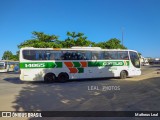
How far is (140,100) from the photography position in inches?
386

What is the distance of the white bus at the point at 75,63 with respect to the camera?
18.4m

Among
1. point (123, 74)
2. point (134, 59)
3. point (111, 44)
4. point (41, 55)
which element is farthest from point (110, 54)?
point (111, 44)

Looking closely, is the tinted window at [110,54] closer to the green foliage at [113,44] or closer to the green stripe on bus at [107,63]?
the green stripe on bus at [107,63]

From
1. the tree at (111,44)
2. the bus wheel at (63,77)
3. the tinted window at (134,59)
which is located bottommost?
the bus wheel at (63,77)

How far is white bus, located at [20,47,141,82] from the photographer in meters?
18.4

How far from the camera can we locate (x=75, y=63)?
19.8 metres

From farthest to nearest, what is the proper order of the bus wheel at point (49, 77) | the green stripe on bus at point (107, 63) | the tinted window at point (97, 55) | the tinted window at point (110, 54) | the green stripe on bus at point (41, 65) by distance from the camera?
the tinted window at point (110, 54) < the tinted window at point (97, 55) < the green stripe on bus at point (107, 63) < the bus wheel at point (49, 77) < the green stripe on bus at point (41, 65)

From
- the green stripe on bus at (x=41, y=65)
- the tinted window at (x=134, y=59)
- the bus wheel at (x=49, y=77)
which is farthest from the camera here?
the tinted window at (x=134, y=59)

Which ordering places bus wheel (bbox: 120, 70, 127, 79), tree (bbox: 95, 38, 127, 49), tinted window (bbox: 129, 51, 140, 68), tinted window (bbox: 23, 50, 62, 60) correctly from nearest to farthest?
tinted window (bbox: 23, 50, 62, 60) < bus wheel (bbox: 120, 70, 127, 79) < tinted window (bbox: 129, 51, 140, 68) < tree (bbox: 95, 38, 127, 49)

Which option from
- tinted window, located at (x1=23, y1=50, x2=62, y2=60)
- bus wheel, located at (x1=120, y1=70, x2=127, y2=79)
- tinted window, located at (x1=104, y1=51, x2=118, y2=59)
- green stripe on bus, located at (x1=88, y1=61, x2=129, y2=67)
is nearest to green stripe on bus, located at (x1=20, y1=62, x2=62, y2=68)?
tinted window, located at (x1=23, y1=50, x2=62, y2=60)

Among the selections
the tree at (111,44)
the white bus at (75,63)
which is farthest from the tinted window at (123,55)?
the tree at (111,44)

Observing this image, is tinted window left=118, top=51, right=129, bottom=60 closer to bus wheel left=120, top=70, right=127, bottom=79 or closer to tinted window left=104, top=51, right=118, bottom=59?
tinted window left=104, top=51, right=118, bottom=59

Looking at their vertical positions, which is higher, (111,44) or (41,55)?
(111,44)

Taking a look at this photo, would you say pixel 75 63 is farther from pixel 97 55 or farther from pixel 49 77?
pixel 49 77
